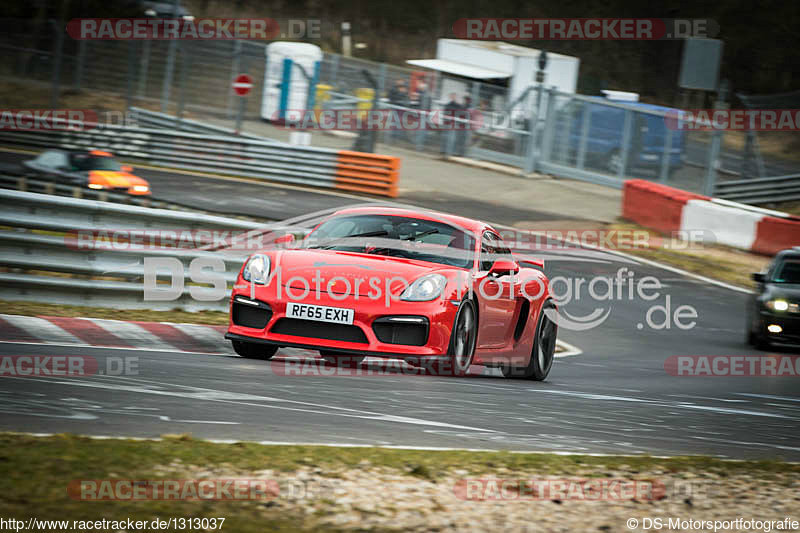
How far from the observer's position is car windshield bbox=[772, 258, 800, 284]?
14.5 metres

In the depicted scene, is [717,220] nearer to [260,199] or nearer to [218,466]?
[260,199]

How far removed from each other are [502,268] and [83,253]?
3.77 metres

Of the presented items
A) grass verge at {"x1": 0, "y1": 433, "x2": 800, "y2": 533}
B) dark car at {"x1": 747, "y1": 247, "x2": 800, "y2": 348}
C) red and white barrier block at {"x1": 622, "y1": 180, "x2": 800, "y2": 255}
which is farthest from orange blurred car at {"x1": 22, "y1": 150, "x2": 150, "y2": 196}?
grass verge at {"x1": 0, "y1": 433, "x2": 800, "y2": 533}

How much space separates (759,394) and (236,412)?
586 centimetres

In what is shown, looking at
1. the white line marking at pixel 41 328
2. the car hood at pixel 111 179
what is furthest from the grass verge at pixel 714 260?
the white line marking at pixel 41 328

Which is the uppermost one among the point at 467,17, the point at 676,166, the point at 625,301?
the point at 467,17

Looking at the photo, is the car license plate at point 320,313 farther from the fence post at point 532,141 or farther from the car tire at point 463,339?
the fence post at point 532,141

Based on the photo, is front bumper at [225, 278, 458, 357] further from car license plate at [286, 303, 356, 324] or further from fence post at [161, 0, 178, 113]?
fence post at [161, 0, 178, 113]

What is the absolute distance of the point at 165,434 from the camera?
16.1ft

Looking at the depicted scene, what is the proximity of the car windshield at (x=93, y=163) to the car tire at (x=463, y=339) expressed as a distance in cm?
1440

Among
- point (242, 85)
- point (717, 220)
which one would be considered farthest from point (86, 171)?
point (717, 220)

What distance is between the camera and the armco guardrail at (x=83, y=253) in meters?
9.70

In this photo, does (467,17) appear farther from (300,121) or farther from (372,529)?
(372,529)

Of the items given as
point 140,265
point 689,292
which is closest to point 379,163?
point 689,292
